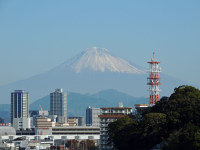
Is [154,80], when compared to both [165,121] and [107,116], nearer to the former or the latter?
[107,116]

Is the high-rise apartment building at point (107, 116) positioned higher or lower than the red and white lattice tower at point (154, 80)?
lower

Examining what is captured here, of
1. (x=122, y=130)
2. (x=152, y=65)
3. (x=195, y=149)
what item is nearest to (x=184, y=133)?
(x=195, y=149)

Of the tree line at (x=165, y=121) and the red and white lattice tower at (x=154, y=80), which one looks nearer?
the tree line at (x=165, y=121)

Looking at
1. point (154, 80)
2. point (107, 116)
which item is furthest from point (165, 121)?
point (154, 80)

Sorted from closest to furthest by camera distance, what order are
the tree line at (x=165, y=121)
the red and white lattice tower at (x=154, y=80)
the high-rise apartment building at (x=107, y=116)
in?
the tree line at (x=165, y=121)
the high-rise apartment building at (x=107, y=116)
the red and white lattice tower at (x=154, y=80)

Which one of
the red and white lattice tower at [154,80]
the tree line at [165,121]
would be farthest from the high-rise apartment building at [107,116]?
the tree line at [165,121]

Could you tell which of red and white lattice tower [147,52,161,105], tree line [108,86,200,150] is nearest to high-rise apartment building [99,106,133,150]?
red and white lattice tower [147,52,161,105]

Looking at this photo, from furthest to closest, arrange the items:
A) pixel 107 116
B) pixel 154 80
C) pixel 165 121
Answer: pixel 154 80 < pixel 107 116 < pixel 165 121

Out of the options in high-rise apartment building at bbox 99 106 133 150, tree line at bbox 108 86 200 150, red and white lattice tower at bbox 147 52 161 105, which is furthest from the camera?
red and white lattice tower at bbox 147 52 161 105

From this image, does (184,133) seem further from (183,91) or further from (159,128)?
(183,91)

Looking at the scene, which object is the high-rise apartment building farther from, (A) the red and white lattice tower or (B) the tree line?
(B) the tree line

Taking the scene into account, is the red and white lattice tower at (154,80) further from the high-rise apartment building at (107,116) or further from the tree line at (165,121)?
the tree line at (165,121)

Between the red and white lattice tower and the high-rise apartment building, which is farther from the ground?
the red and white lattice tower

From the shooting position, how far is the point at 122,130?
120 m
